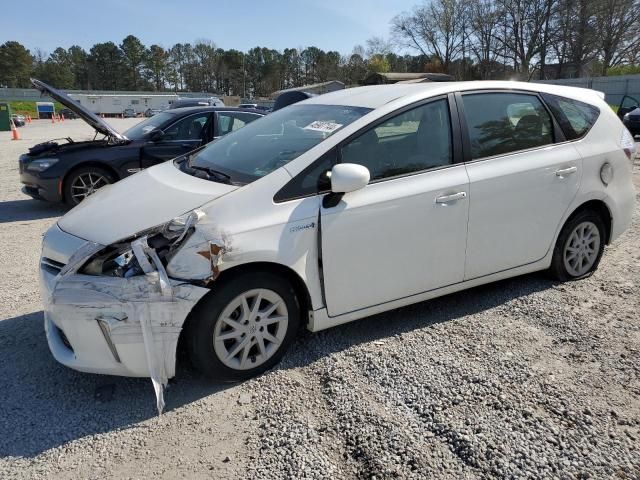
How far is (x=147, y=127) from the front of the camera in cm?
807

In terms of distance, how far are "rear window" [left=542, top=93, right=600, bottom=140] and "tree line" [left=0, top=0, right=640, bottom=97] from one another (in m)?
64.1

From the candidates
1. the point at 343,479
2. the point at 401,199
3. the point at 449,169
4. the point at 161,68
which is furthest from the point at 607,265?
the point at 161,68

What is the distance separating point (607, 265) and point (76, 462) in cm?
462

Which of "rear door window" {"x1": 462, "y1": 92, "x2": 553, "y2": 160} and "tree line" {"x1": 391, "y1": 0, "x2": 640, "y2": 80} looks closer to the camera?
"rear door window" {"x1": 462, "y1": 92, "x2": 553, "y2": 160}

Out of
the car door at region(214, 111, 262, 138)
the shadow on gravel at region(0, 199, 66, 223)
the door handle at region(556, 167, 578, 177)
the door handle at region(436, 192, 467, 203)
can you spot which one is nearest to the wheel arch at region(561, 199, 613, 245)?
the door handle at region(556, 167, 578, 177)

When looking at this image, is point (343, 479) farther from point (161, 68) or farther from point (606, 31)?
point (161, 68)

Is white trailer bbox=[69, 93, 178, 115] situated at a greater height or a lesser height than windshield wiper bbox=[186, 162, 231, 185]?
greater

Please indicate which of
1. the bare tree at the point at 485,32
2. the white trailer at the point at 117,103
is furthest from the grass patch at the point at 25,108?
the bare tree at the point at 485,32

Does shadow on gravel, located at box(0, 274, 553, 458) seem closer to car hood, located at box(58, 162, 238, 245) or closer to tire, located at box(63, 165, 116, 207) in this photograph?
car hood, located at box(58, 162, 238, 245)

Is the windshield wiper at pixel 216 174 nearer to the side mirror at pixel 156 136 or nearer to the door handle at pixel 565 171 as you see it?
the door handle at pixel 565 171

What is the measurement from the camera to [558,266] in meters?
4.17

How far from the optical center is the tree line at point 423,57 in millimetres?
59875

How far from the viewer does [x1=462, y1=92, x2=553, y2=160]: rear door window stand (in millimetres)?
3621

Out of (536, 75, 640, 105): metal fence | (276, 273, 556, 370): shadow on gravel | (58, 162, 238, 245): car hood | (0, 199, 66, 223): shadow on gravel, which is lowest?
(0, 199, 66, 223): shadow on gravel
